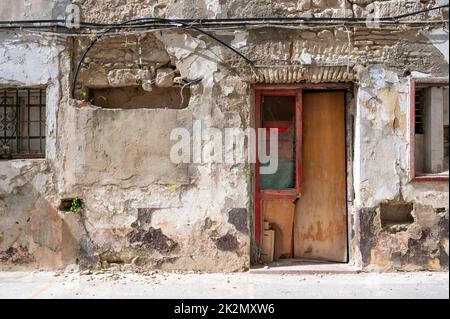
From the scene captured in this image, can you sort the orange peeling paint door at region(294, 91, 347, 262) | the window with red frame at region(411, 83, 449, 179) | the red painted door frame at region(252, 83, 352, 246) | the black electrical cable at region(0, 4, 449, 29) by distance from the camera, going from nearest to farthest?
the black electrical cable at region(0, 4, 449, 29), the window with red frame at region(411, 83, 449, 179), the red painted door frame at region(252, 83, 352, 246), the orange peeling paint door at region(294, 91, 347, 262)

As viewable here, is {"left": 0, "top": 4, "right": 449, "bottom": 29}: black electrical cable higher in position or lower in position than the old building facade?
higher

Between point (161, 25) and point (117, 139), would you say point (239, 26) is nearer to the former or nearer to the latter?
point (161, 25)

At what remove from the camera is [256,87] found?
5.48 meters

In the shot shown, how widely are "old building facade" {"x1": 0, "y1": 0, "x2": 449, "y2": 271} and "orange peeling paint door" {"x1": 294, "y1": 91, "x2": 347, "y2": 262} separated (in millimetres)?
88

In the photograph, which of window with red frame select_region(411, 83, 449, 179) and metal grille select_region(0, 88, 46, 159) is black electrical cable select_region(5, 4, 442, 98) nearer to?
metal grille select_region(0, 88, 46, 159)

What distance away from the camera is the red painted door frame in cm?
548

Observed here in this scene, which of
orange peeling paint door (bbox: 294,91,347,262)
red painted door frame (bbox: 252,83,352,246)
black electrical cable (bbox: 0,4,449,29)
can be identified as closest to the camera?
black electrical cable (bbox: 0,4,449,29)

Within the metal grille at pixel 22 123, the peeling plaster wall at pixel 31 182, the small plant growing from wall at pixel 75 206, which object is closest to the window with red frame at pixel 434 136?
the small plant growing from wall at pixel 75 206

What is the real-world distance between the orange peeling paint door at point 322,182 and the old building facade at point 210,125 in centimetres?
9

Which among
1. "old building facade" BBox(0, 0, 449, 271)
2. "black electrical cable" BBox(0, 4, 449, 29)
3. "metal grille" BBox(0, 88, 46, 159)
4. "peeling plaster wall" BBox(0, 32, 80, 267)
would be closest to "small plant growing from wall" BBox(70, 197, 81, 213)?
"old building facade" BBox(0, 0, 449, 271)

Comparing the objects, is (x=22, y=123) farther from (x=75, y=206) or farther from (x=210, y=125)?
(x=210, y=125)

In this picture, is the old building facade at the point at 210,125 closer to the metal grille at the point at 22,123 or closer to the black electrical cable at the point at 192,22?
the black electrical cable at the point at 192,22

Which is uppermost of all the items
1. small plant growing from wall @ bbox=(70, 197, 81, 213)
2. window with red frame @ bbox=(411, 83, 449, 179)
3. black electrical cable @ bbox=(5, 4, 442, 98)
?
black electrical cable @ bbox=(5, 4, 442, 98)
